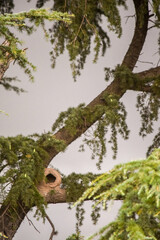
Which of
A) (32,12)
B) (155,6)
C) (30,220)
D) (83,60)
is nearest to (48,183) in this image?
(30,220)

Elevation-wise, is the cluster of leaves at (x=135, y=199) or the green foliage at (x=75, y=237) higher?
the green foliage at (x=75, y=237)

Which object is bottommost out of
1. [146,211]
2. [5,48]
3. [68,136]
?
[146,211]

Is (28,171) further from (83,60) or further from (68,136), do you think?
(83,60)

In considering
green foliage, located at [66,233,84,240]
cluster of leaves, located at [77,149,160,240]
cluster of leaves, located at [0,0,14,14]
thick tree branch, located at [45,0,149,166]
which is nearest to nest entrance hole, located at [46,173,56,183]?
thick tree branch, located at [45,0,149,166]

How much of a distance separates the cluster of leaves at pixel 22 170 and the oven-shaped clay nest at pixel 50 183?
24cm

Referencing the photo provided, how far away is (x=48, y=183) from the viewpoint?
507 cm

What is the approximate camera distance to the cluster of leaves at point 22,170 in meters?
4.21

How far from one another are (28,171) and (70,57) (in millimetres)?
1661

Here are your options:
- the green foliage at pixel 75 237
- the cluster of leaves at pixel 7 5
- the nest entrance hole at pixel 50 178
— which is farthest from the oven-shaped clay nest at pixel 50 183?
the cluster of leaves at pixel 7 5

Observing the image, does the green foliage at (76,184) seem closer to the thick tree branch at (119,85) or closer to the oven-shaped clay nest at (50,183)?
the oven-shaped clay nest at (50,183)

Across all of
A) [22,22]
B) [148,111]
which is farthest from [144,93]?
[22,22]

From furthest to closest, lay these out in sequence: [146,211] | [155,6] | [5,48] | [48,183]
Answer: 1. [48,183]
2. [155,6]
3. [5,48]
4. [146,211]

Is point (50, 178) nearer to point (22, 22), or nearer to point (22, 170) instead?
point (22, 170)

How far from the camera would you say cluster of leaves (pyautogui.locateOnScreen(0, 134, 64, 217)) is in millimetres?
4207
